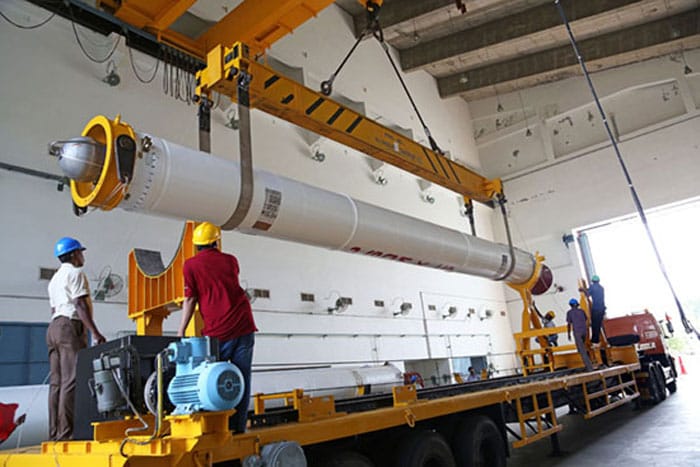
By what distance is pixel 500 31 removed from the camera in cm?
1388

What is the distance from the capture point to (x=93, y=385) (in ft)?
10.1

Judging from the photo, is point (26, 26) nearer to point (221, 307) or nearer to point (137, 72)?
point (137, 72)

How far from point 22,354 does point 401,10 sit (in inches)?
440

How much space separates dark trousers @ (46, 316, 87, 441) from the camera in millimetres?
3742

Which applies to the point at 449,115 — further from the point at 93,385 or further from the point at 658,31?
the point at 93,385

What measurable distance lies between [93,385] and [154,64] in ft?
21.8

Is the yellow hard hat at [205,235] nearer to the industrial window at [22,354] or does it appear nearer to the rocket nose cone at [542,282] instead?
the industrial window at [22,354]

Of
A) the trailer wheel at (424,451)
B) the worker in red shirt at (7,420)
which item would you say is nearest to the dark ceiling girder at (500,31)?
the trailer wheel at (424,451)

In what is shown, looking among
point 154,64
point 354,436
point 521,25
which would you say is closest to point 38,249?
point 154,64

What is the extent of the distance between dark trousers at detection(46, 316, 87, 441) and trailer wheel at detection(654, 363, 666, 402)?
10.0 meters

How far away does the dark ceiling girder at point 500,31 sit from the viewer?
1290 cm

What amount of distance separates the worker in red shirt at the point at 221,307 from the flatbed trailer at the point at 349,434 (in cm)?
50

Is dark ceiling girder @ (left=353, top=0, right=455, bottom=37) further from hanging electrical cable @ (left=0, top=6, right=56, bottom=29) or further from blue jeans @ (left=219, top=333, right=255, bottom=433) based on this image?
blue jeans @ (left=219, top=333, right=255, bottom=433)

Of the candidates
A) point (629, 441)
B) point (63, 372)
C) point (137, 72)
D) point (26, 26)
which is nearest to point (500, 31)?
point (137, 72)
